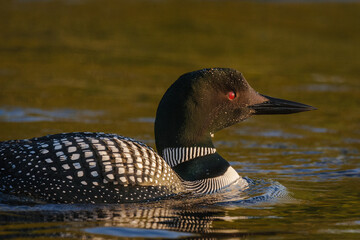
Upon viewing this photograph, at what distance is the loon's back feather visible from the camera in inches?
207

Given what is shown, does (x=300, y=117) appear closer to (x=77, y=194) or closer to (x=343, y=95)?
(x=343, y=95)

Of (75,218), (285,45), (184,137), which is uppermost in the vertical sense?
(285,45)

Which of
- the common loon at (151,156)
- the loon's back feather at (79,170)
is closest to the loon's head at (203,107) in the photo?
the common loon at (151,156)

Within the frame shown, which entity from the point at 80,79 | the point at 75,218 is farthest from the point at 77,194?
the point at 80,79

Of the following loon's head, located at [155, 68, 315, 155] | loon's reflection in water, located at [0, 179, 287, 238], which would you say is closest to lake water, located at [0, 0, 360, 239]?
loon's reflection in water, located at [0, 179, 287, 238]

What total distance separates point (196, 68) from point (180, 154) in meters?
5.42

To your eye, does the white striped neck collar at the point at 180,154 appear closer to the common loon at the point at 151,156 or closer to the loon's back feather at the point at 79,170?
the common loon at the point at 151,156

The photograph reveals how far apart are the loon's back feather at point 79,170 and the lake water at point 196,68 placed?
0.11 meters

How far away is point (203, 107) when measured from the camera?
236 inches

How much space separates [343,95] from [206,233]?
5.90m

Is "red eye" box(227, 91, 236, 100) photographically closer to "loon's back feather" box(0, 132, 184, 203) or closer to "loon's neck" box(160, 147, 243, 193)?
"loon's neck" box(160, 147, 243, 193)

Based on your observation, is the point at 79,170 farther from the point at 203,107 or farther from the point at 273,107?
the point at 273,107

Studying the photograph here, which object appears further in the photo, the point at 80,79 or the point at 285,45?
the point at 285,45

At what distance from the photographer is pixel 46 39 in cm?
1311
